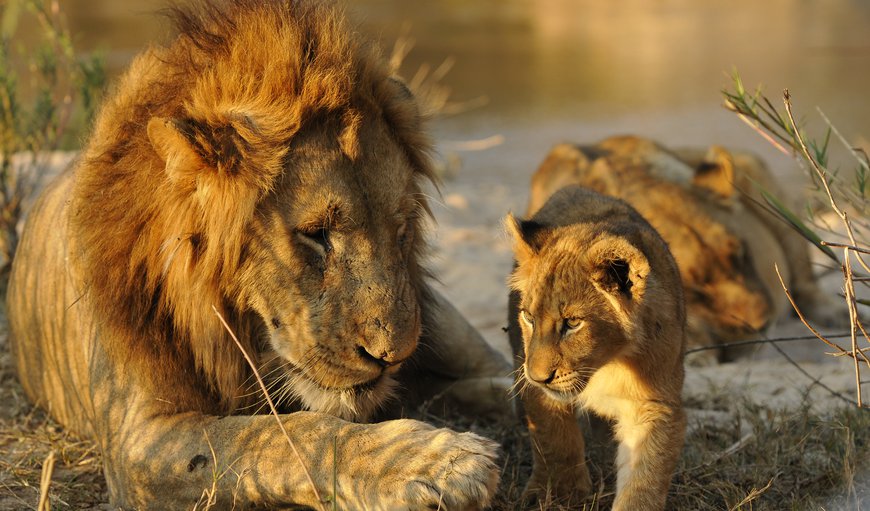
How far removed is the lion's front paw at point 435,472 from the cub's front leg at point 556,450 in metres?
0.57

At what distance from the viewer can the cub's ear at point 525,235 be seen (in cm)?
345

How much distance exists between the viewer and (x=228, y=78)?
313 centimetres

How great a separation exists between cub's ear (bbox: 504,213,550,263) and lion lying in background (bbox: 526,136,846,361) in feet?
6.36

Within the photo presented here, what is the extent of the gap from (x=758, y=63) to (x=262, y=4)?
45.0 ft

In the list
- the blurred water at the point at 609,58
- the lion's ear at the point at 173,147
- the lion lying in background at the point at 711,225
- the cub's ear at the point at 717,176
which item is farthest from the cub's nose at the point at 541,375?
the blurred water at the point at 609,58

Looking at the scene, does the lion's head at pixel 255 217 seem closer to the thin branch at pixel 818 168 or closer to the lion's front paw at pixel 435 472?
the lion's front paw at pixel 435 472

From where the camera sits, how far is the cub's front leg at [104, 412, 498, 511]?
277 centimetres

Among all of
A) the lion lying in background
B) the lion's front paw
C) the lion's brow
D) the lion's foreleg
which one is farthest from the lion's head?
the lion lying in background

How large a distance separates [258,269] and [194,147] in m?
0.39

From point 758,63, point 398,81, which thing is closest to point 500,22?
point 758,63

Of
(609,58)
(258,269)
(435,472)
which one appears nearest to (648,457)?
(435,472)

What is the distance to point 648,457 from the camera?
3.20 metres

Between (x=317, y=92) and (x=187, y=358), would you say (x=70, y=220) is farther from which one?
(x=317, y=92)

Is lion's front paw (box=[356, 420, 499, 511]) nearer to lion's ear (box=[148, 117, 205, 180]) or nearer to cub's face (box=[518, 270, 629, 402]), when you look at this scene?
cub's face (box=[518, 270, 629, 402])
